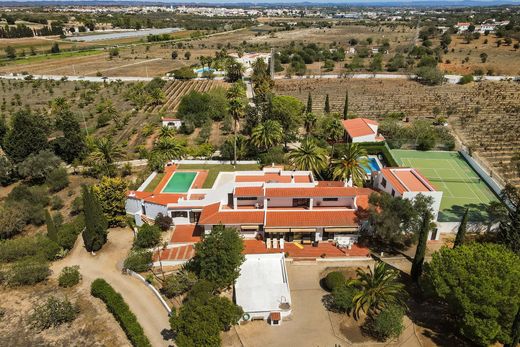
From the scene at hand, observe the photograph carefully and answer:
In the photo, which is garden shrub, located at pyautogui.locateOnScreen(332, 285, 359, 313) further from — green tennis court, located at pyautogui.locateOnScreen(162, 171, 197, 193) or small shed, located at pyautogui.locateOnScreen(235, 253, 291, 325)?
green tennis court, located at pyautogui.locateOnScreen(162, 171, 197, 193)

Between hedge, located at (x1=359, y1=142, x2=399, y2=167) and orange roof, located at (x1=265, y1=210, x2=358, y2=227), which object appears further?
hedge, located at (x1=359, y1=142, x2=399, y2=167)

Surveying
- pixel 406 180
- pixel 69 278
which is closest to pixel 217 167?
pixel 69 278

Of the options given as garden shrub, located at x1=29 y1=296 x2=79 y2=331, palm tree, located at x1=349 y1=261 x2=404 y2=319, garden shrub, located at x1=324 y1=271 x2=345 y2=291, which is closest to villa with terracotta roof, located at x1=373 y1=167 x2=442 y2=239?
garden shrub, located at x1=324 y1=271 x2=345 y2=291

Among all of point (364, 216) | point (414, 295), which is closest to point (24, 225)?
point (364, 216)

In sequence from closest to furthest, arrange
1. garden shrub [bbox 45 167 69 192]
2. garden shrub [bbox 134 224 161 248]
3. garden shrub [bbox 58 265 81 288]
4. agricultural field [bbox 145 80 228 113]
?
garden shrub [bbox 58 265 81 288], garden shrub [bbox 134 224 161 248], garden shrub [bbox 45 167 69 192], agricultural field [bbox 145 80 228 113]

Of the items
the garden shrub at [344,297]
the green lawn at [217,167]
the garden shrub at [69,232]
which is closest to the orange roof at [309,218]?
the garden shrub at [344,297]

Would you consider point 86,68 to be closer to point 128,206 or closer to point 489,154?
point 128,206

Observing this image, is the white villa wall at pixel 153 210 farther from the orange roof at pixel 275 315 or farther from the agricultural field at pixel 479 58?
the agricultural field at pixel 479 58
